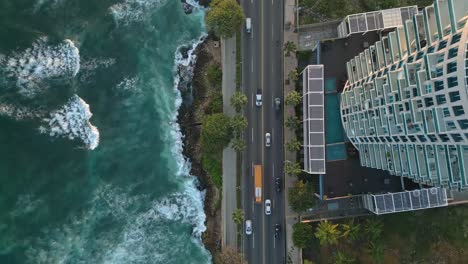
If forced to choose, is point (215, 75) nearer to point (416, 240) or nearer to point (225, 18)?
point (225, 18)

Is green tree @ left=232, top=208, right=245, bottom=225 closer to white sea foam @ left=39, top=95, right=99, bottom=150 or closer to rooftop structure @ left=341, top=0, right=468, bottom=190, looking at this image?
rooftop structure @ left=341, top=0, right=468, bottom=190

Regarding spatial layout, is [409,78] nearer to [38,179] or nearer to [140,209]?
[140,209]

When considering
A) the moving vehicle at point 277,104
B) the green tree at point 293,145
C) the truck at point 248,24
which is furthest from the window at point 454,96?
the truck at point 248,24

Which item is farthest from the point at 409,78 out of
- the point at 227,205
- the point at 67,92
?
the point at 67,92

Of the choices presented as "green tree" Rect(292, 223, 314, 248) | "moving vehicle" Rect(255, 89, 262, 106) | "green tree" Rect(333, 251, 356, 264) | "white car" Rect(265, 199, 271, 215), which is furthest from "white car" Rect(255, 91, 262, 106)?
"green tree" Rect(333, 251, 356, 264)

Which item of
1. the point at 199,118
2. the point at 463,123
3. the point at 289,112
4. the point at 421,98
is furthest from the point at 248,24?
the point at 463,123

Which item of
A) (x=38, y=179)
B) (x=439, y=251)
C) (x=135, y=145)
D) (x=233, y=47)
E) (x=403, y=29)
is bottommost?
(x=439, y=251)
